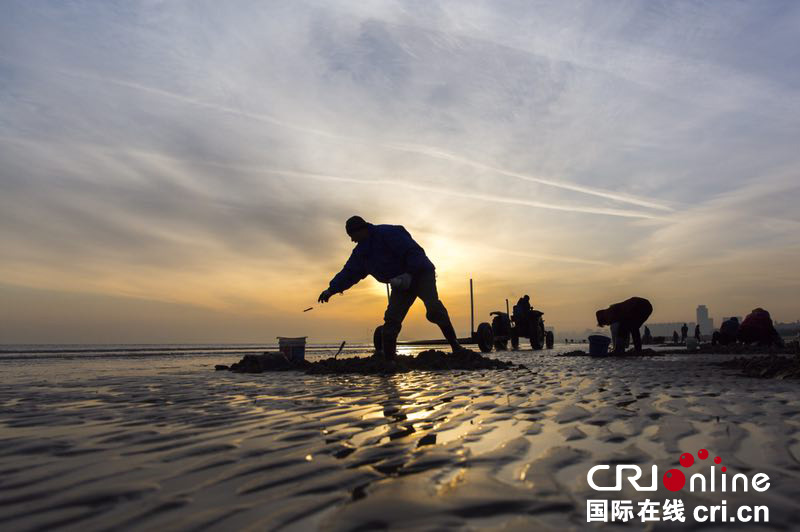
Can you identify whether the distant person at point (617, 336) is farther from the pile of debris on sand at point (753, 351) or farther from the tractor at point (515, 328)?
the tractor at point (515, 328)

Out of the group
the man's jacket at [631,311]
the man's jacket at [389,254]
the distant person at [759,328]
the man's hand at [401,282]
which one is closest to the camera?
the man's hand at [401,282]

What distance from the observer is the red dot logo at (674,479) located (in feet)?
5.68

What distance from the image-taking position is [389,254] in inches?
329

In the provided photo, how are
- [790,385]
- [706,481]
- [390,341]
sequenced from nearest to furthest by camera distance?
1. [706,481]
2. [790,385]
3. [390,341]

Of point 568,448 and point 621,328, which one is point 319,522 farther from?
point 621,328

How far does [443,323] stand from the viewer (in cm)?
859

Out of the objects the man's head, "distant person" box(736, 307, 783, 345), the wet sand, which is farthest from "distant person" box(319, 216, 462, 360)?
"distant person" box(736, 307, 783, 345)

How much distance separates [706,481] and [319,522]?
134cm

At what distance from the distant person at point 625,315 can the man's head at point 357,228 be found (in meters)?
7.12

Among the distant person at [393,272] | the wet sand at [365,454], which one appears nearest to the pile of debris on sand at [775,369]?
the wet sand at [365,454]

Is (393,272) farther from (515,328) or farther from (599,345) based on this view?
(515,328)

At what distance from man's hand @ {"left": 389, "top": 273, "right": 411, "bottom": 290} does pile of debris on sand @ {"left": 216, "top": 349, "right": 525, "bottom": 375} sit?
113 cm

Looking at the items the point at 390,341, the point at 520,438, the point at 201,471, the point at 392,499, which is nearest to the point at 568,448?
the point at 520,438

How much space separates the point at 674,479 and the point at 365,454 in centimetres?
118
